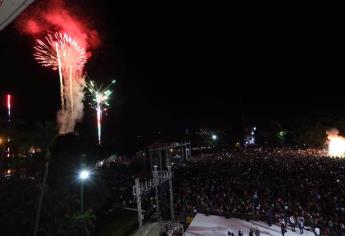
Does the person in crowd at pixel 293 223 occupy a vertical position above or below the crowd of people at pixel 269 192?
below

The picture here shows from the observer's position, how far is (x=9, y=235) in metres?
17.9

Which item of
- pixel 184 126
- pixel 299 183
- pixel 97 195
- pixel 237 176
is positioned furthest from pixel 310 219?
pixel 184 126

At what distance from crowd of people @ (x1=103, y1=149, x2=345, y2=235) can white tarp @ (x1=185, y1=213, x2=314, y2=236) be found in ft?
1.25

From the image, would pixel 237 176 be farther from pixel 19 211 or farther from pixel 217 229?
pixel 19 211

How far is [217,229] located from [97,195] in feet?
34.7

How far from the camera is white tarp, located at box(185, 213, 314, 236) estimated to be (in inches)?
704

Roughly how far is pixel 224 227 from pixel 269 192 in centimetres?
439

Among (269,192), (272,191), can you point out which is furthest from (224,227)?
(272,191)

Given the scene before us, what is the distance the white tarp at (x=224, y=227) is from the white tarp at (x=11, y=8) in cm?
1658

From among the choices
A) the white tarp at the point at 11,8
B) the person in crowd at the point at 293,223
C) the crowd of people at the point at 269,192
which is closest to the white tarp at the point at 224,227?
the person in crowd at the point at 293,223

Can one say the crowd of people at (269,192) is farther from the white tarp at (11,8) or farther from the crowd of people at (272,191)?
the white tarp at (11,8)

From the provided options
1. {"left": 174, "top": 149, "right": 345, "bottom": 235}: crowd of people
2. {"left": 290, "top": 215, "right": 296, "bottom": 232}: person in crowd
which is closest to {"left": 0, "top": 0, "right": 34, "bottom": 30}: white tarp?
{"left": 174, "top": 149, "right": 345, "bottom": 235}: crowd of people

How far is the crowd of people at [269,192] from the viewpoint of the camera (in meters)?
18.4

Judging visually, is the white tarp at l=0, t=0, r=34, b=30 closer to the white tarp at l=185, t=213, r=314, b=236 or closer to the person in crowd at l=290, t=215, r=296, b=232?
the white tarp at l=185, t=213, r=314, b=236
